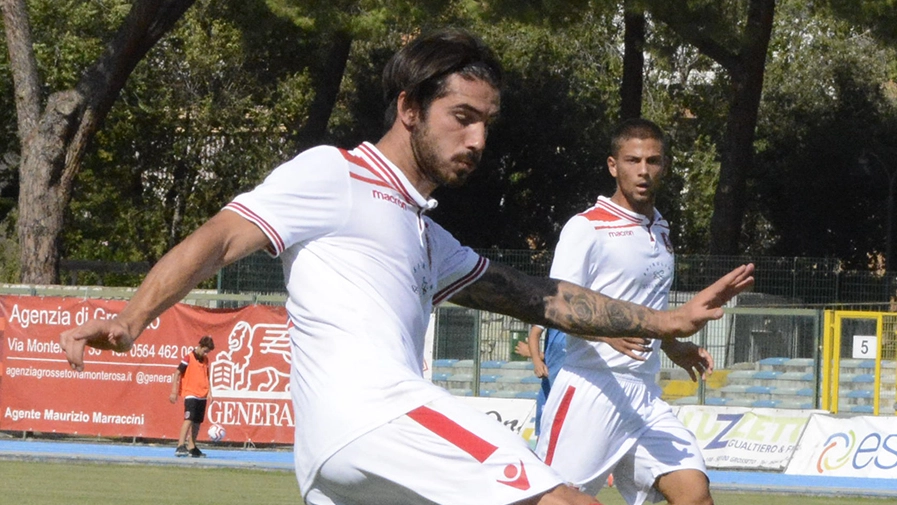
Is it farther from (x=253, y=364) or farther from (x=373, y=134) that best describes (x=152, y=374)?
(x=373, y=134)

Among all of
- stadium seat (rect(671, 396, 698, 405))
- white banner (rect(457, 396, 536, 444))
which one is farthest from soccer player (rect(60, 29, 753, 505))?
stadium seat (rect(671, 396, 698, 405))

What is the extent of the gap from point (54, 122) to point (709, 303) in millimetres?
23185

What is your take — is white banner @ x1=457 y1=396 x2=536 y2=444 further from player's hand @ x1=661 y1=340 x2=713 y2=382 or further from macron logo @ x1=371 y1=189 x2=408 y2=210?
macron logo @ x1=371 y1=189 x2=408 y2=210

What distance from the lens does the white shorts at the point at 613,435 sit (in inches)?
257

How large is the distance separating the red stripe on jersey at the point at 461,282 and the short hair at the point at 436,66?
2.09 feet

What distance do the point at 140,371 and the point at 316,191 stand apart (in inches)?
647

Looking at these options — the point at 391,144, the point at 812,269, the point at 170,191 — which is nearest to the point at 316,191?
the point at 391,144

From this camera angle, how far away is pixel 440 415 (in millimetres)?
3461

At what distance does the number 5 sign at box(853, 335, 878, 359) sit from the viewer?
18641 millimetres

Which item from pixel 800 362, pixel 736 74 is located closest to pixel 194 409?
pixel 800 362

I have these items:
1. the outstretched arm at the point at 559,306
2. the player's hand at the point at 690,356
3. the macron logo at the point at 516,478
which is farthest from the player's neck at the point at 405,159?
the player's hand at the point at 690,356

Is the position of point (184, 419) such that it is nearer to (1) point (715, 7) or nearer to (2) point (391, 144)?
(1) point (715, 7)

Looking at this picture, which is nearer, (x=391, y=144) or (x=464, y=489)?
(x=464, y=489)

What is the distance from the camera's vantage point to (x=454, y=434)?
3439mm
